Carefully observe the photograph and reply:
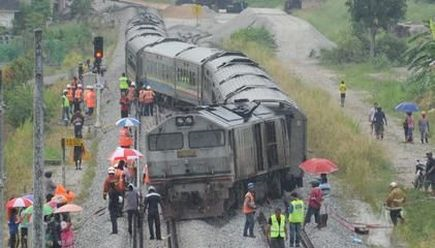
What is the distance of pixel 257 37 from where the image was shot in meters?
68.9

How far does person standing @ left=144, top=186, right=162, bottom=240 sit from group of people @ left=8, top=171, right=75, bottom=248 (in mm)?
1732

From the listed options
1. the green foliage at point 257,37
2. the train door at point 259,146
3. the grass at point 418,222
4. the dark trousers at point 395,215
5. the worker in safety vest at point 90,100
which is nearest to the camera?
the grass at point 418,222

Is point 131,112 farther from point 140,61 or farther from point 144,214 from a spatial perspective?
point 144,214

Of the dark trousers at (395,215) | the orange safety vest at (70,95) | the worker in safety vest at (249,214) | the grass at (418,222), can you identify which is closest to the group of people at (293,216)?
the worker in safety vest at (249,214)

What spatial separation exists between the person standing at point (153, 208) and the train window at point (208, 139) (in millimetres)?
2008

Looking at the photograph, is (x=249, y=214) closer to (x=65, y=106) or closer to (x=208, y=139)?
(x=208, y=139)

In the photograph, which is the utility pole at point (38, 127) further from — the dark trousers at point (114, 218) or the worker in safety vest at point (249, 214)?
the worker in safety vest at point (249, 214)

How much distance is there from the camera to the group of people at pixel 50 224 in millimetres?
18938

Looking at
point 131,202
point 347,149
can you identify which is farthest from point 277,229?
point 347,149

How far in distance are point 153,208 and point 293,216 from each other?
9.93 ft

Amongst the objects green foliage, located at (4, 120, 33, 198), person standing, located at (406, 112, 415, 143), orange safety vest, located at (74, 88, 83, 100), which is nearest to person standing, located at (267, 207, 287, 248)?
green foliage, located at (4, 120, 33, 198)

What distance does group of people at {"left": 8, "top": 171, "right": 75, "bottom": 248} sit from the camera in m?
18.9

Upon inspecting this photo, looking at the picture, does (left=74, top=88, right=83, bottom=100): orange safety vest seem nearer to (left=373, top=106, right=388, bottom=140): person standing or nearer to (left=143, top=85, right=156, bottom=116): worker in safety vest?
(left=143, top=85, right=156, bottom=116): worker in safety vest

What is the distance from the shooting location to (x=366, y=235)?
22875mm
